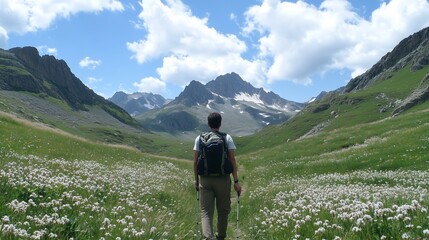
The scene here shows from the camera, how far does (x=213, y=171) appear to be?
451 inches

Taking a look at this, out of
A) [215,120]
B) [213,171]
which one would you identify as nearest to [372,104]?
[215,120]

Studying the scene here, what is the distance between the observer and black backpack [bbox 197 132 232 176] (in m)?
11.3

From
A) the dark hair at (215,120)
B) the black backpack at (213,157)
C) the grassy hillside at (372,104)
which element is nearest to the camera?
the black backpack at (213,157)

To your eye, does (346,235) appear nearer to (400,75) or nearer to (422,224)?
(422,224)

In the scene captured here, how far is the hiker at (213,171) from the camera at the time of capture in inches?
449

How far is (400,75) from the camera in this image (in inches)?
7618

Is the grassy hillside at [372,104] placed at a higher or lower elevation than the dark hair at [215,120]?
higher

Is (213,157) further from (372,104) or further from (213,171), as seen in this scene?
(372,104)

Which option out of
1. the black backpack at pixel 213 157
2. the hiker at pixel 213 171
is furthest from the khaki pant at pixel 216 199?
the black backpack at pixel 213 157

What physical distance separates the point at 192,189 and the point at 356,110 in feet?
501

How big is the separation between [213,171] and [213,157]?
1.32 ft

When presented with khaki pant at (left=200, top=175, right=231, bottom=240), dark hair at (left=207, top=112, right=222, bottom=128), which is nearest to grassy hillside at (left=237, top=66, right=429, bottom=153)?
khaki pant at (left=200, top=175, right=231, bottom=240)

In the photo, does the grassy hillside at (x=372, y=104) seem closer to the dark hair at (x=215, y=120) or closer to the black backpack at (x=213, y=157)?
the dark hair at (x=215, y=120)

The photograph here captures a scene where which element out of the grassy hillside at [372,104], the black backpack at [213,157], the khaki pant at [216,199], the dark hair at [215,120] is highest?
the grassy hillside at [372,104]
